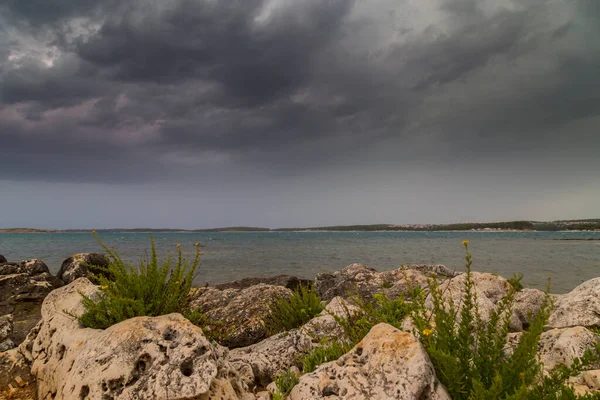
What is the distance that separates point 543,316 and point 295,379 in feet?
7.93

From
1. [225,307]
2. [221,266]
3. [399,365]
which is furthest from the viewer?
[221,266]

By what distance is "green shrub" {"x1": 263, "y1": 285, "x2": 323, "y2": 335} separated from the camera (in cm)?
646

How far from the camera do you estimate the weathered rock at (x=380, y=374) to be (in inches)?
114

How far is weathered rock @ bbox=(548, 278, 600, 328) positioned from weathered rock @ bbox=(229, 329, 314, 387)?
5164 millimetres

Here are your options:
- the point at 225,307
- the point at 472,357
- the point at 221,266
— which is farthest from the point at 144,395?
the point at 221,266

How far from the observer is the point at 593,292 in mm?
6754

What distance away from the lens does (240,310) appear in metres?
7.90

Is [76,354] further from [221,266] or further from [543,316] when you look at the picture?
[221,266]

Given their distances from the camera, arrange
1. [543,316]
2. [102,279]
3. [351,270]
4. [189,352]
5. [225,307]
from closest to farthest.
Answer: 1. [543,316]
2. [189,352]
3. [102,279]
4. [225,307]
5. [351,270]

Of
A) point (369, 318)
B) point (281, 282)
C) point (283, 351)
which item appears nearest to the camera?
point (369, 318)

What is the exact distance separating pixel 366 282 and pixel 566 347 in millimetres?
5384

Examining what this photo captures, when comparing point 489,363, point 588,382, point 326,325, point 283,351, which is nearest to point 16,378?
point 283,351

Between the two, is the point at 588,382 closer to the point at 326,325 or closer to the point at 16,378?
the point at 326,325

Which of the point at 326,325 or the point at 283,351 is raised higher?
the point at 326,325
